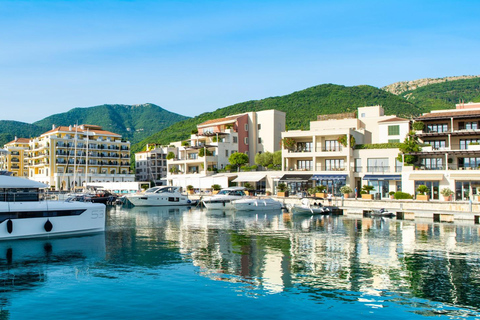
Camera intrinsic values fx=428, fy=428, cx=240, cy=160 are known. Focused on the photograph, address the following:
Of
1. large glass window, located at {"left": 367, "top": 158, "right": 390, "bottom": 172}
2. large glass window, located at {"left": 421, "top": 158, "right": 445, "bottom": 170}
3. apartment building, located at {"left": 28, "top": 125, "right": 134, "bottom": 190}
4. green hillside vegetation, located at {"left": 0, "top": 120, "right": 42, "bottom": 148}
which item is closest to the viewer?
large glass window, located at {"left": 421, "top": 158, "right": 445, "bottom": 170}

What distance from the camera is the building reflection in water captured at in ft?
61.6

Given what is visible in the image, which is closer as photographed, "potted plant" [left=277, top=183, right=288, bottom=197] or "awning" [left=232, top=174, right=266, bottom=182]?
"potted plant" [left=277, top=183, right=288, bottom=197]

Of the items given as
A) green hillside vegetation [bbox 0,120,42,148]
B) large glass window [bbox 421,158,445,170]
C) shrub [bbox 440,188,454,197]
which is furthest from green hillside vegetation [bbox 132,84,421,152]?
green hillside vegetation [bbox 0,120,42,148]

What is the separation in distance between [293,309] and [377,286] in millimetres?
5021

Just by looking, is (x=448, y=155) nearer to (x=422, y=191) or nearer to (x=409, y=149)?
(x=409, y=149)

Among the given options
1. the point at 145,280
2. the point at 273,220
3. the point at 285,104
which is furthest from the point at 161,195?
the point at 285,104

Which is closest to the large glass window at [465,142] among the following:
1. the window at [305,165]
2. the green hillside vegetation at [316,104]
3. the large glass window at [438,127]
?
the large glass window at [438,127]

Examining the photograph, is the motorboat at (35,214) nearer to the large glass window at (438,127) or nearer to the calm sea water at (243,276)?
the calm sea water at (243,276)

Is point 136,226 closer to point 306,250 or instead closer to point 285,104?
point 306,250

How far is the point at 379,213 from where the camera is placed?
4816cm

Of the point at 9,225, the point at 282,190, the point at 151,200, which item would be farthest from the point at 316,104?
the point at 9,225

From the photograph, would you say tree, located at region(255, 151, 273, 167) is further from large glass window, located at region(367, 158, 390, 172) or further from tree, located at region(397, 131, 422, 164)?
tree, located at region(397, 131, 422, 164)

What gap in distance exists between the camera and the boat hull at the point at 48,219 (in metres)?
29.8

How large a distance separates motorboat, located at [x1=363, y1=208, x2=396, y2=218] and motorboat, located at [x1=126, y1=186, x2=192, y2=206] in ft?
91.8
